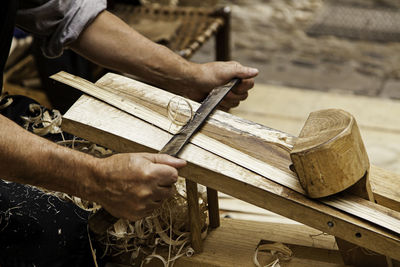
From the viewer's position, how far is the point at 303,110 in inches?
113

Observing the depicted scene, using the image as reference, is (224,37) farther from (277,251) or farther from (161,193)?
(161,193)

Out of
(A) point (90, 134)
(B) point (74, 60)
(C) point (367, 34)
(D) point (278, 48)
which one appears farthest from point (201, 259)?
(C) point (367, 34)

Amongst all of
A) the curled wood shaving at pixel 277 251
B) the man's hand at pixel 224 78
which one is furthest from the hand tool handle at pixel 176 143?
the curled wood shaving at pixel 277 251

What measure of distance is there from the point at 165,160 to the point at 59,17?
28.3 inches

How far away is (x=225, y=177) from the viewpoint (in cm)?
107

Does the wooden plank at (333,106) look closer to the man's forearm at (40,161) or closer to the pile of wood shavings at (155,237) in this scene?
the pile of wood shavings at (155,237)

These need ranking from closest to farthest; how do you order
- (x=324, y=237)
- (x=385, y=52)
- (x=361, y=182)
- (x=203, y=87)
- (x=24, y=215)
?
(x=361, y=182) < (x=24, y=215) < (x=324, y=237) < (x=203, y=87) < (x=385, y=52)

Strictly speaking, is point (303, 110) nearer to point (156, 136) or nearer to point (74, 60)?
point (74, 60)

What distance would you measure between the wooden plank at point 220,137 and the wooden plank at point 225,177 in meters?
0.01

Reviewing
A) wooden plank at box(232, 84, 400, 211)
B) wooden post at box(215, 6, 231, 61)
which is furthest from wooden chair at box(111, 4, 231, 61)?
wooden plank at box(232, 84, 400, 211)

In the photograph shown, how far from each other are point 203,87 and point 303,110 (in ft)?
4.98

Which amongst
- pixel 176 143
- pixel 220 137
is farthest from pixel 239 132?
pixel 176 143

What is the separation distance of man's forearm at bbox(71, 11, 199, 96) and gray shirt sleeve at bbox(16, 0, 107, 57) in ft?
0.10

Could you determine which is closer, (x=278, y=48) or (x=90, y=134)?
(x=90, y=134)
